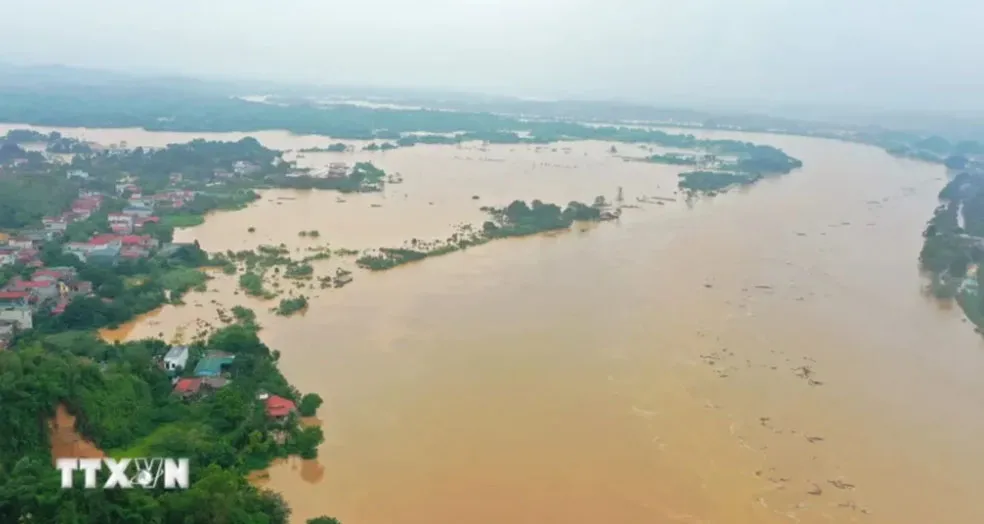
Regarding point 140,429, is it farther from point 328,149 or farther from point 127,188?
point 328,149

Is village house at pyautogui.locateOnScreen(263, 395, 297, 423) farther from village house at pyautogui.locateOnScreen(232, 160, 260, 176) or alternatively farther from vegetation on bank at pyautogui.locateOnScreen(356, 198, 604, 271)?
village house at pyautogui.locateOnScreen(232, 160, 260, 176)

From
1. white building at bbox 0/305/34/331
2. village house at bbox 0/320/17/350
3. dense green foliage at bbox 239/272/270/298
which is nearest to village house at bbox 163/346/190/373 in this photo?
village house at bbox 0/320/17/350

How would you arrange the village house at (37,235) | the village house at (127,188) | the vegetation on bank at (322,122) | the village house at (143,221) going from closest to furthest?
the village house at (37,235) → the village house at (143,221) → the village house at (127,188) → the vegetation on bank at (322,122)

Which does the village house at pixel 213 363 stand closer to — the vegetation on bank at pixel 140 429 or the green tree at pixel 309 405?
the vegetation on bank at pixel 140 429

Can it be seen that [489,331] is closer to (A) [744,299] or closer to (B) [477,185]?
(A) [744,299]

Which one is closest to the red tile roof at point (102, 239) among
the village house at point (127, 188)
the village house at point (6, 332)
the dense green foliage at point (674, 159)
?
the village house at point (6, 332)

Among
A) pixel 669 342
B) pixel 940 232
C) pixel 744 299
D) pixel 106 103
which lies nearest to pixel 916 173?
pixel 940 232
